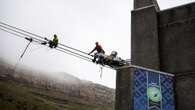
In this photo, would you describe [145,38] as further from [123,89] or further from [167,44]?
[123,89]

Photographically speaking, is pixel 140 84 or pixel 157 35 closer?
pixel 140 84

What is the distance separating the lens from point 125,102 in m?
15.3

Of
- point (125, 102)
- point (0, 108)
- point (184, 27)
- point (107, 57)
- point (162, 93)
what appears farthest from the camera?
point (0, 108)

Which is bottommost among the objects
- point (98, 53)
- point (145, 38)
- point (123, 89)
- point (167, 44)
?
point (123, 89)

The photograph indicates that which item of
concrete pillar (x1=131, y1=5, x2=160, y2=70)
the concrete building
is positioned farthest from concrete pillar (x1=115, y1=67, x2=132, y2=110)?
concrete pillar (x1=131, y1=5, x2=160, y2=70)

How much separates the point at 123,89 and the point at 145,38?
189 inches

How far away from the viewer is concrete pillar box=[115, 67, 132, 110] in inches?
603

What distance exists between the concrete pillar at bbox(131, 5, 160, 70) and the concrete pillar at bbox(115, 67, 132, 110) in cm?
264

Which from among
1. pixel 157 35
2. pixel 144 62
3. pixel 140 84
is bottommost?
pixel 140 84

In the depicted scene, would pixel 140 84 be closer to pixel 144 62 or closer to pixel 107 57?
pixel 144 62

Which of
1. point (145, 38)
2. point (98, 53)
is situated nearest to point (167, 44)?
point (145, 38)

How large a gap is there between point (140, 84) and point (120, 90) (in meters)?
1.14

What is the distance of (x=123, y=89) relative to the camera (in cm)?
1572

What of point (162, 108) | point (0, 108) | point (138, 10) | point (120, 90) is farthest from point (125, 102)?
point (0, 108)
